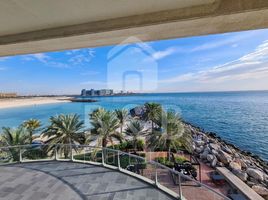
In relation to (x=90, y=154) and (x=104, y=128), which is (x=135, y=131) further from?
(x=90, y=154)

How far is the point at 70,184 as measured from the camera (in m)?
5.05

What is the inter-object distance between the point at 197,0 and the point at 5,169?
696cm

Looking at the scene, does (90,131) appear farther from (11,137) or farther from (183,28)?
(183,28)

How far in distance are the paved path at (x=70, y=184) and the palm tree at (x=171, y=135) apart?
9.14m

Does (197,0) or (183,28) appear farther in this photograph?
(183,28)

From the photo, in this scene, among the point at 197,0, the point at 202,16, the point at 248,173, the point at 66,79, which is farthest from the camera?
the point at 66,79

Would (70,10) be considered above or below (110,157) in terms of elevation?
above

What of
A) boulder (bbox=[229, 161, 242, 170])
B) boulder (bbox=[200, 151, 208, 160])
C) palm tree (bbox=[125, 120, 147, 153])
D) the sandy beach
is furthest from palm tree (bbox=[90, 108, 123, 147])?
the sandy beach

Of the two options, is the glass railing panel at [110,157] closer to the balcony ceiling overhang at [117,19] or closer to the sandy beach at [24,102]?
the balcony ceiling overhang at [117,19]

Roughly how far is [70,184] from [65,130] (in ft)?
28.3

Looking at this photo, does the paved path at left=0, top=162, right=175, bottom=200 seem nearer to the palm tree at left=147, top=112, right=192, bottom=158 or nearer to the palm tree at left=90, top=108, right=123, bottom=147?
the palm tree at left=90, top=108, right=123, bottom=147

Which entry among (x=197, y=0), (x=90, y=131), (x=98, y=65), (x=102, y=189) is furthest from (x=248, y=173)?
(x=98, y=65)

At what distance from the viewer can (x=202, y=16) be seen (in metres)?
2.16

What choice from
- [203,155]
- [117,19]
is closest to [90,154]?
[117,19]
